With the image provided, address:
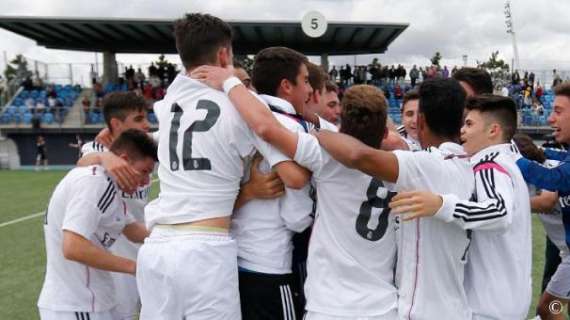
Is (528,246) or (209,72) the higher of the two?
(209,72)

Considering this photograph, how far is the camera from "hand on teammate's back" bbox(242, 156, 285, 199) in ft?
7.93

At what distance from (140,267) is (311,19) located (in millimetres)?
20030

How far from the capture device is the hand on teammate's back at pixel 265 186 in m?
2.42

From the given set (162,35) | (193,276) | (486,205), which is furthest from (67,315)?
(162,35)

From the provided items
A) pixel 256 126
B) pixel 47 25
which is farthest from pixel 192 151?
pixel 47 25

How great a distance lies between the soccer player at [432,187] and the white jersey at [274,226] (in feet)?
0.41

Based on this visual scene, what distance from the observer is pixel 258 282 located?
8.13 feet

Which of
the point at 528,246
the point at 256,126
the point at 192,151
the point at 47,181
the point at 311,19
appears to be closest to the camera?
the point at 256,126

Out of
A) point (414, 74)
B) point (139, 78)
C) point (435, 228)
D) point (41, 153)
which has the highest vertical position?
point (414, 74)

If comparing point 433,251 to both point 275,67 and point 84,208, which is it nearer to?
point 275,67

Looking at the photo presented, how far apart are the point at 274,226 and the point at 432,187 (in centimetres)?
72

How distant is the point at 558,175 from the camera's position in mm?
3436

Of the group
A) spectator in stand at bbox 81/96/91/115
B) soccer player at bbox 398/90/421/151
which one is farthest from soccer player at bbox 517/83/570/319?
spectator in stand at bbox 81/96/91/115

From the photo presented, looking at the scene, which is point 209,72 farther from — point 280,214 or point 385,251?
point 385,251
